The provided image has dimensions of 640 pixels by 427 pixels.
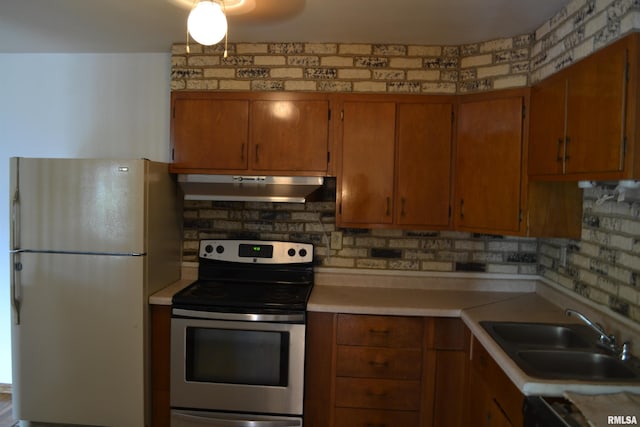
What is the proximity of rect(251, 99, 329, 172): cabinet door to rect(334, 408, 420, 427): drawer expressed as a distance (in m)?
1.44

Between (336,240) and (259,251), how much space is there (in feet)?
1.78

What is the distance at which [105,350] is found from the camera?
7.07 ft

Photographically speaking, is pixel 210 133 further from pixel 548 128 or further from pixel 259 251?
pixel 548 128

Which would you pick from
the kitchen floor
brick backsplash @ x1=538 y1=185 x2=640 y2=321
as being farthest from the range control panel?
the kitchen floor

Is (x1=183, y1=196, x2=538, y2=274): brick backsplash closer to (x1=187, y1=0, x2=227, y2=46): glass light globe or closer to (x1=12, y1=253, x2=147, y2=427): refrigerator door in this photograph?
(x1=12, y1=253, x2=147, y2=427): refrigerator door

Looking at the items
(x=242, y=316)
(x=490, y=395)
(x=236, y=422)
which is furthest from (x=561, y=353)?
(x=236, y=422)

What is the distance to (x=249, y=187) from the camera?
8.04 ft

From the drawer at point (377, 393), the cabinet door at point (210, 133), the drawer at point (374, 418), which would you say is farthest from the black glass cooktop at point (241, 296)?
the cabinet door at point (210, 133)

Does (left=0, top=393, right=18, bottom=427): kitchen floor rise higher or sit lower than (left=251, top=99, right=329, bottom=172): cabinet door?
lower

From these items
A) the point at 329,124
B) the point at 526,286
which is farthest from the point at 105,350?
the point at 526,286

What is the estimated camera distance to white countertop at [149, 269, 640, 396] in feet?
6.63

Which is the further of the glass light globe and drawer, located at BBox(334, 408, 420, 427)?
drawer, located at BBox(334, 408, 420, 427)

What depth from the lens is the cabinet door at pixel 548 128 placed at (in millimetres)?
1791

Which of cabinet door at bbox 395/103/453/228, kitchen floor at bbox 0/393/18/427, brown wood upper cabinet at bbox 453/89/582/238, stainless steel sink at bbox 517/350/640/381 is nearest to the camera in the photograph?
stainless steel sink at bbox 517/350/640/381
